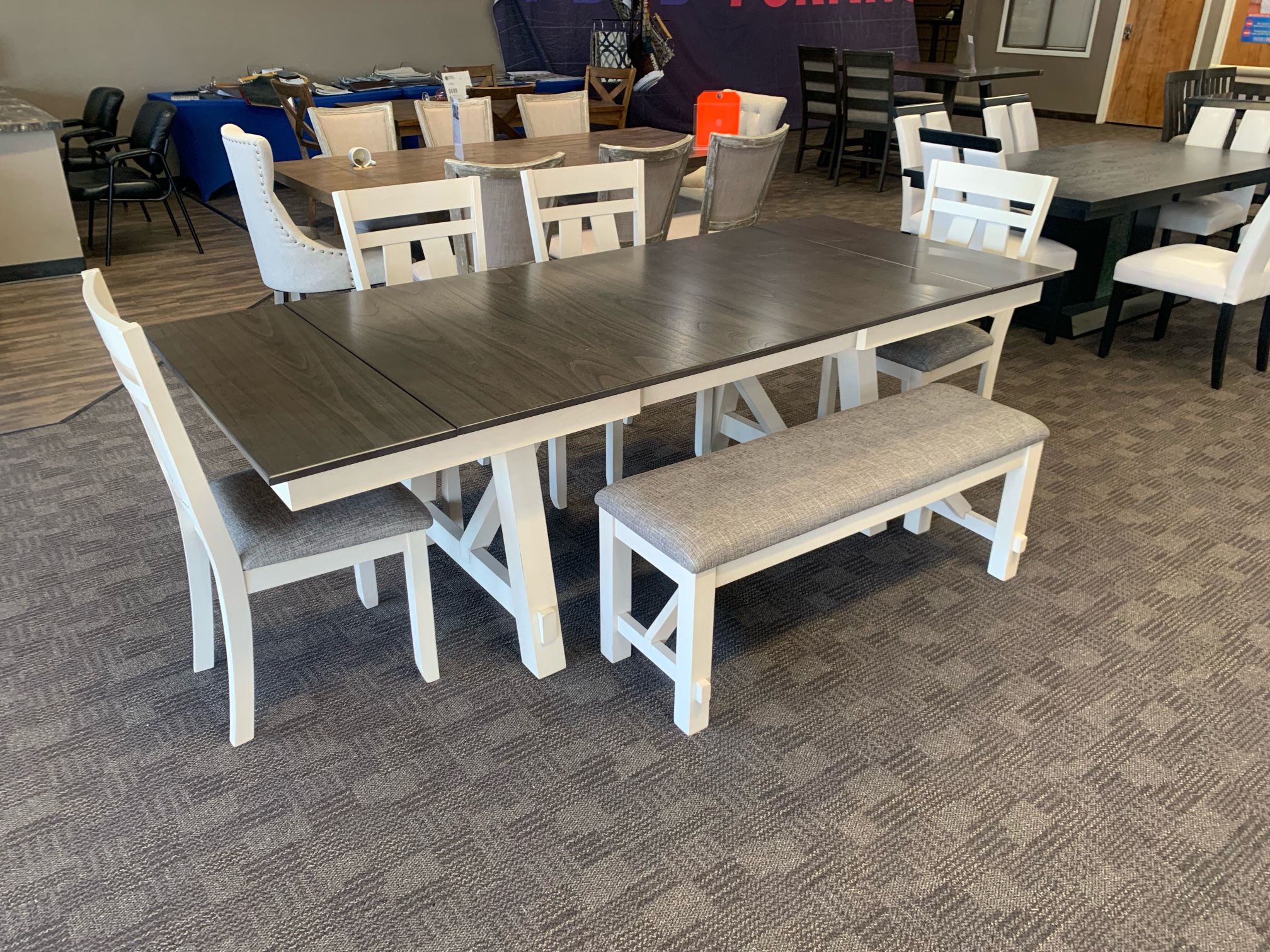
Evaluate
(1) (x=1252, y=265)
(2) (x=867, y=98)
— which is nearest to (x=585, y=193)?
(1) (x=1252, y=265)

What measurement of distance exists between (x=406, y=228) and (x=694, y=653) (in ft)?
4.85

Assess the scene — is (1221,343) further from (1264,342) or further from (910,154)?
(910,154)

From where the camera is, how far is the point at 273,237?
3.62 metres

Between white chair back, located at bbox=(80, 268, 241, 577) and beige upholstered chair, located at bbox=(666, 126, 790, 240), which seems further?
beige upholstered chair, located at bbox=(666, 126, 790, 240)

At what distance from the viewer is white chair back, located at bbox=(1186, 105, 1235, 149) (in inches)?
188

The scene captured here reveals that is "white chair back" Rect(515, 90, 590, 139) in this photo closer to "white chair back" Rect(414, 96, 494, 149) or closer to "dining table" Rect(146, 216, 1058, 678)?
"white chair back" Rect(414, 96, 494, 149)

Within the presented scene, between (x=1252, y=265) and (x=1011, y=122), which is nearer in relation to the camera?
(x=1252, y=265)

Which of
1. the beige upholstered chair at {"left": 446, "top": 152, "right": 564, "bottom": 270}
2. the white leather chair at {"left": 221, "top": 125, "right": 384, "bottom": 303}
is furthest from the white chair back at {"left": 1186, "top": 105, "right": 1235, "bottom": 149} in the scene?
the white leather chair at {"left": 221, "top": 125, "right": 384, "bottom": 303}

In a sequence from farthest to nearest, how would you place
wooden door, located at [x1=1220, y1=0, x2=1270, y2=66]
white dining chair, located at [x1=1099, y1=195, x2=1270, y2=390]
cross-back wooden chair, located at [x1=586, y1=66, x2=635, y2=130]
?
1. wooden door, located at [x1=1220, y1=0, x2=1270, y2=66]
2. cross-back wooden chair, located at [x1=586, y1=66, x2=635, y2=130]
3. white dining chair, located at [x1=1099, y1=195, x2=1270, y2=390]

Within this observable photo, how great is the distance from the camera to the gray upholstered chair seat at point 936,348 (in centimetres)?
268

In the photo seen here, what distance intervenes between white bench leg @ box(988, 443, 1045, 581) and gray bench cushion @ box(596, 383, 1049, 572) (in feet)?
0.34

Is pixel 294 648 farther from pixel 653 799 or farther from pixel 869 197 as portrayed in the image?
pixel 869 197

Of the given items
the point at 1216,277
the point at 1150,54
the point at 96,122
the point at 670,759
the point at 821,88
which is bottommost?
the point at 670,759

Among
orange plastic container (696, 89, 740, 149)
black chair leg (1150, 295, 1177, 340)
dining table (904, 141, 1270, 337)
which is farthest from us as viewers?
black chair leg (1150, 295, 1177, 340)
